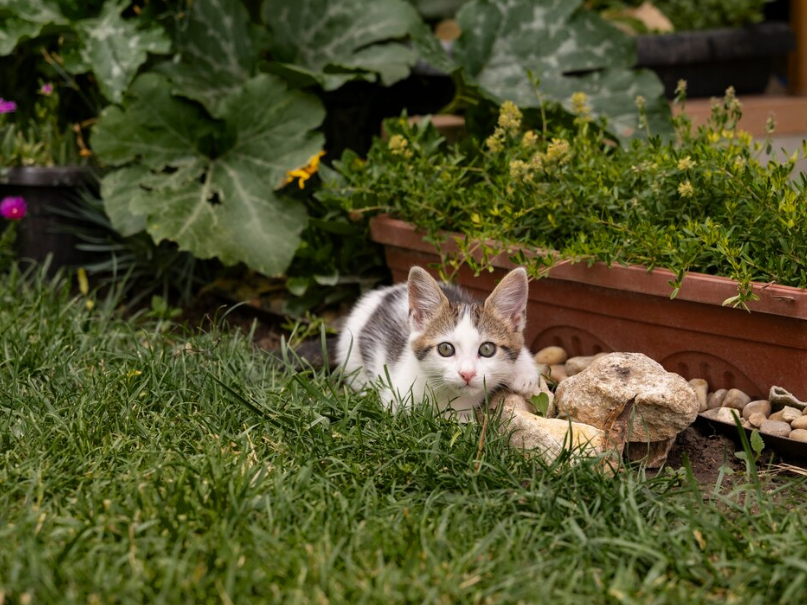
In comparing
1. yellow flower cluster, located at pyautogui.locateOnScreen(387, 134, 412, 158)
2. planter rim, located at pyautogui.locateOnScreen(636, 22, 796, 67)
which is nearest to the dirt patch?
yellow flower cluster, located at pyautogui.locateOnScreen(387, 134, 412, 158)

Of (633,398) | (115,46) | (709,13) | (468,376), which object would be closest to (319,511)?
(468,376)

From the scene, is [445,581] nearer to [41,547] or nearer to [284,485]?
[284,485]

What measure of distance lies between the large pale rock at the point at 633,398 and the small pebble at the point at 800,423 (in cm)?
35

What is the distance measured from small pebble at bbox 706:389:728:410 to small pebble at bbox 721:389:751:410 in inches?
1.0

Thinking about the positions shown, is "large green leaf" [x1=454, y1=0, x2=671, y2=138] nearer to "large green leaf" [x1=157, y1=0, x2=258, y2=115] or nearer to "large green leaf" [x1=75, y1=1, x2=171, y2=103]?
"large green leaf" [x1=157, y1=0, x2=258, y2=115]

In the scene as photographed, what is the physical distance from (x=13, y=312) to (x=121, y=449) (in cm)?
129

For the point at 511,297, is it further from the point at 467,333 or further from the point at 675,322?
the point at 675,322

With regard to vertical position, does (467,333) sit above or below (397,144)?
below

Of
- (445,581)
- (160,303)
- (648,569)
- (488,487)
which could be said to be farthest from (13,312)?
(648,569)

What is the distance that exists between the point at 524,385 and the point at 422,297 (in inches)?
16.2

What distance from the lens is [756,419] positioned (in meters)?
2.90

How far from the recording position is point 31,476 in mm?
2406

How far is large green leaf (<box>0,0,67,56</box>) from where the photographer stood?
13.9 feet

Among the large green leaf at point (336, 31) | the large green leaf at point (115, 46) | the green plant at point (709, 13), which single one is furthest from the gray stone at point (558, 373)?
the green plant at point (709, 13)
